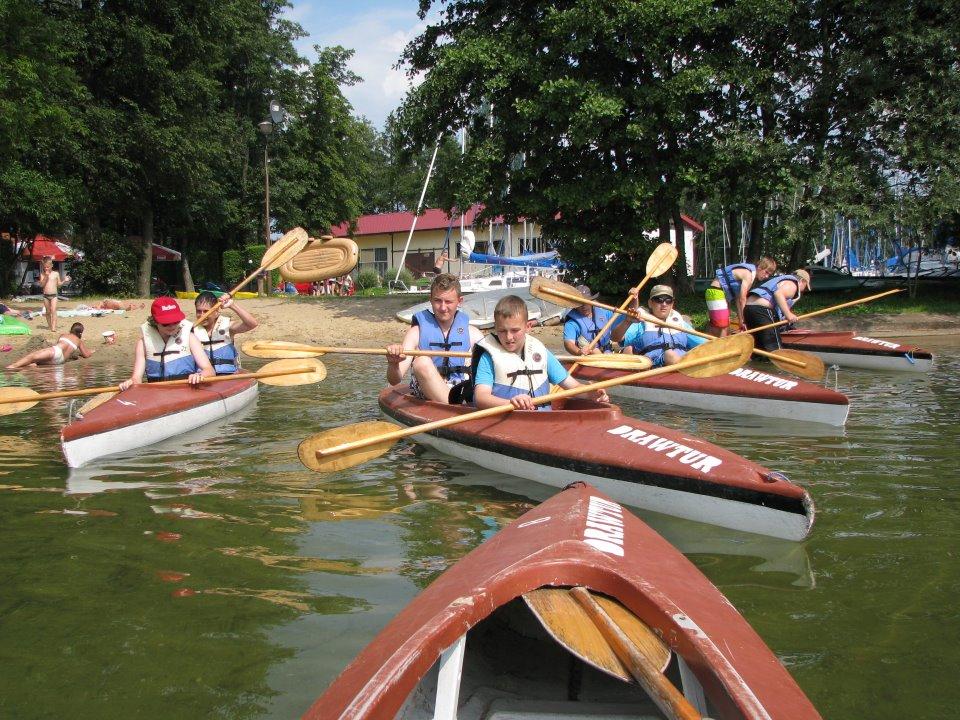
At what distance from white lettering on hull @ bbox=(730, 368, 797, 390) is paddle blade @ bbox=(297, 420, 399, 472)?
423 centimetres

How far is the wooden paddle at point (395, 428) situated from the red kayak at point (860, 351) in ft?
20.6

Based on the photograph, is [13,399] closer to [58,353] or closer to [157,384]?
[157,384]

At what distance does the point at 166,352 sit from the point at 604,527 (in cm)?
585

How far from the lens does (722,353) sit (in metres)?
5.98

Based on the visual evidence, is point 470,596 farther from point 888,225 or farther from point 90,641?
point 888,225

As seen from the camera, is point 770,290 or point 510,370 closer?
point 510,370

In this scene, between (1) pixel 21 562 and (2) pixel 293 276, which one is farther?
(2) pixel 293 276

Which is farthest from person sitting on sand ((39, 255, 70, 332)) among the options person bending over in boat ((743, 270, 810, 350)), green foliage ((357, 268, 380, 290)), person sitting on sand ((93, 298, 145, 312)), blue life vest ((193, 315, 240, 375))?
green foliage ((357, 268, 380, 290))

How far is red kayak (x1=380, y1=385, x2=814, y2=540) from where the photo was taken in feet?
14.2

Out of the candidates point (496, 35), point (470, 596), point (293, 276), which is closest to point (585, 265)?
point (496, 35)

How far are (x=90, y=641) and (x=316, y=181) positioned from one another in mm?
31356

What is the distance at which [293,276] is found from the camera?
998cm

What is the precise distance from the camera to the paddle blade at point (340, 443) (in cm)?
518

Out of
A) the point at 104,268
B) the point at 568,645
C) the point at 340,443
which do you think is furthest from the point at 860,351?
the point at 104,268
